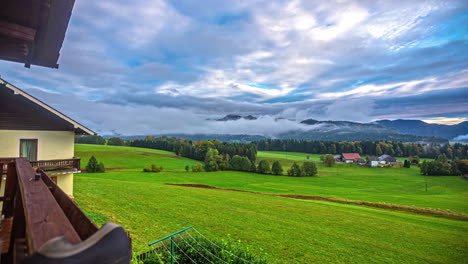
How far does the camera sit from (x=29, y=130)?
1345 centimetres

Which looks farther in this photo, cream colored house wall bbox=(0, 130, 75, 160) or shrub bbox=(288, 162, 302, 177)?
shrub bbox=(288, 162, 302, 177)

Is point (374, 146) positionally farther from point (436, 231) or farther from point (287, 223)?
point (287, 223)


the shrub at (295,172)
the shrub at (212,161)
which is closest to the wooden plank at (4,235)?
the shrub at (212,161)

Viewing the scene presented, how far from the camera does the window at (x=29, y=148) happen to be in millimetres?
13352

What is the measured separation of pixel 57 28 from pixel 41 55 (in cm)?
99

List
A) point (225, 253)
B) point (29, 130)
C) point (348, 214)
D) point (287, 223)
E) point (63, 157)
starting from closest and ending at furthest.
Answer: point (225, 253) < point (29, 130) < point (63, 157) < point (287, 223) < point (348, 214)

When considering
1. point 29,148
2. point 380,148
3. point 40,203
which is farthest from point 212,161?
point 380,148

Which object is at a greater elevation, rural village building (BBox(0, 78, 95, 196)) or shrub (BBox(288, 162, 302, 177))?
rural village building (BBox(0, 78, 95, 196))

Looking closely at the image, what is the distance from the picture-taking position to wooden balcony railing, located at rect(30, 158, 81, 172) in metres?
13.1

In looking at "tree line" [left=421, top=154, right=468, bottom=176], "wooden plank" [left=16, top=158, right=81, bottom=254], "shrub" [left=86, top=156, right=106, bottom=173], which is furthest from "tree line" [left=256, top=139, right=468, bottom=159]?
"wooden plank" [left=16, top=158, right=81, bottom=254]

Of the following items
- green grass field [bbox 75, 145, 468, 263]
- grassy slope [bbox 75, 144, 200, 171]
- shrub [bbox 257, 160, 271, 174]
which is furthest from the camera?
shrub [bbox 257, 160, 271, 174]

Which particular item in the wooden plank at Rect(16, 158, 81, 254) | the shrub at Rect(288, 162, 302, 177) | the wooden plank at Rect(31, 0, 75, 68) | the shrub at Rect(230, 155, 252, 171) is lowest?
the shrub at Rect(288, 162, 302, 177)

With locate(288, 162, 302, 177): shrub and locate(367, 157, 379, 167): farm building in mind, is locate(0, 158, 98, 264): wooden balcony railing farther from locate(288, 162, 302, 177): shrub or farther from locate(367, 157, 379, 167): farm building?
locate(367, 157, 379, 167): farm building

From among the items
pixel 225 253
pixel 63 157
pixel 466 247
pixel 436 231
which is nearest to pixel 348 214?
pixel 436 231
